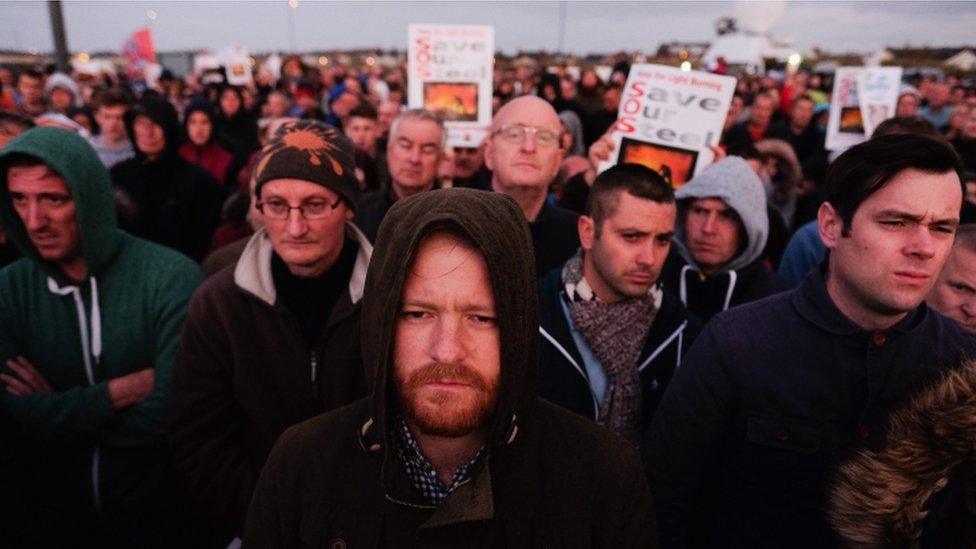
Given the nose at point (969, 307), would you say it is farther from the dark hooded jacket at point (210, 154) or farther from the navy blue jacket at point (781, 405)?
the dark hooded jacket at point (210, 154)

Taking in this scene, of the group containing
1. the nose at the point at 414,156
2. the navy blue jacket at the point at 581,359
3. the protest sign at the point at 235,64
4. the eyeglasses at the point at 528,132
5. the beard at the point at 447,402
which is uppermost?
the protest sign at the point at 235,64

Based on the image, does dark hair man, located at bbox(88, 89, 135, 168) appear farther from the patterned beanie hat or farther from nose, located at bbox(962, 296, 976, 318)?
nose, located at bbox(962, 296, 976, 318)

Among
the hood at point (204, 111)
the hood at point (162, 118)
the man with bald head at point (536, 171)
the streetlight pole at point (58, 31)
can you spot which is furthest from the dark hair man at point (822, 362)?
the streetlight pole at point (58, 31)

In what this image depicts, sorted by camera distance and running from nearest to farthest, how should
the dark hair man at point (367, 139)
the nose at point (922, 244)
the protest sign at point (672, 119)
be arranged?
the nose at point (922, 244) → the protest sign at point (672, 119) → the dark hair man at point (367, 139)

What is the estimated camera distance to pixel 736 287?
9.65ft

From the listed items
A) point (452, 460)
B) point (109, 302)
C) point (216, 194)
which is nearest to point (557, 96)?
point (216, 194)

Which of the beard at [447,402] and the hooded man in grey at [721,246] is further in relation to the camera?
the hooded man in grey at [721,246]

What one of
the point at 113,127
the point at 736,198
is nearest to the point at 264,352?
the point at 736,198

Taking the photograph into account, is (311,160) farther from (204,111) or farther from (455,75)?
(204,111)

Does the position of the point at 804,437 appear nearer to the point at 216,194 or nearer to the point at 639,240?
the point at 639,240

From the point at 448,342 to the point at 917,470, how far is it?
1104 millimetres

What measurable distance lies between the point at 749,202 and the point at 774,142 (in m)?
2.62

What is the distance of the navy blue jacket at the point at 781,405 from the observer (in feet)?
5.74

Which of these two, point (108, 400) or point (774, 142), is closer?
point (108, 400)
